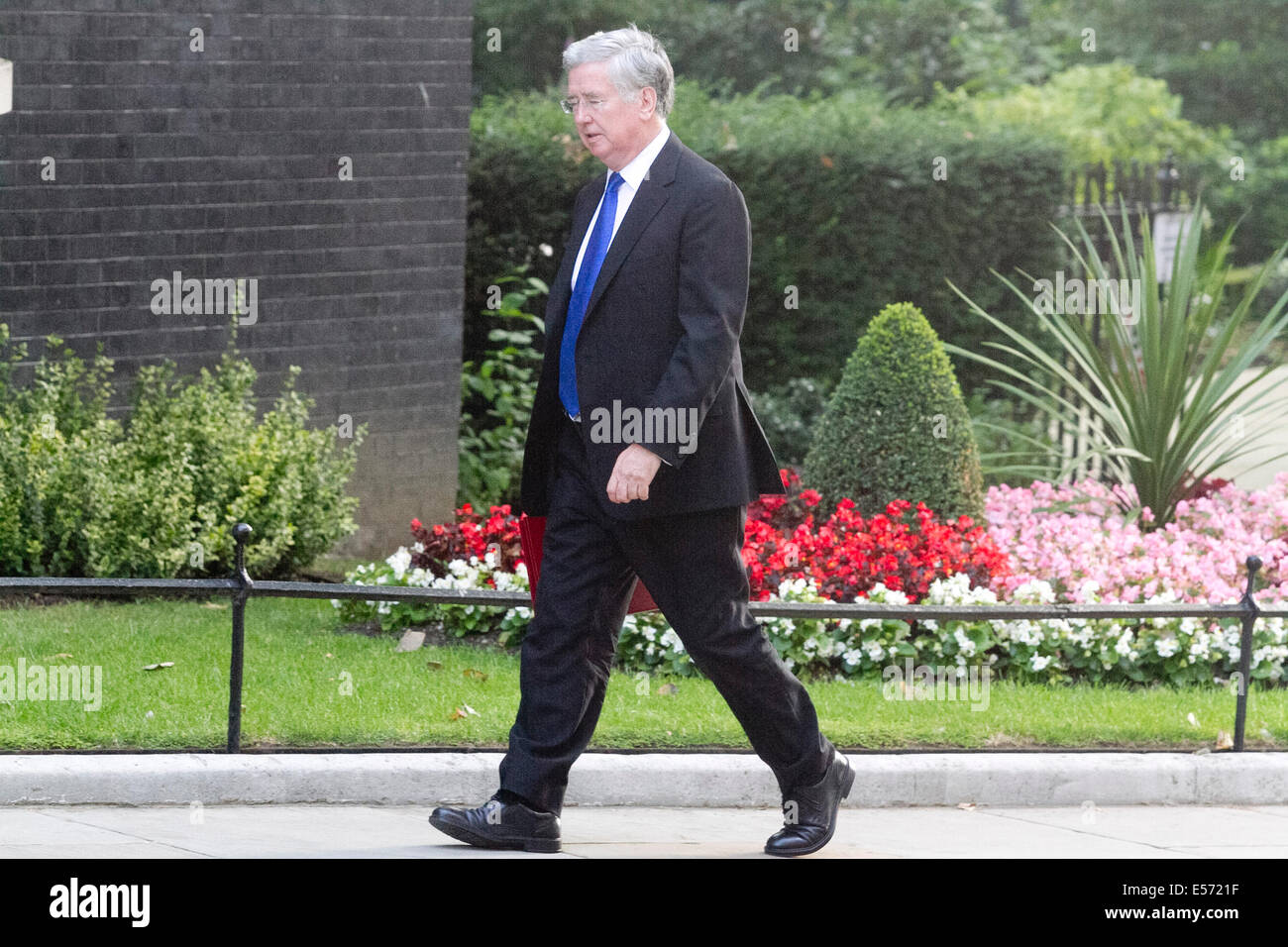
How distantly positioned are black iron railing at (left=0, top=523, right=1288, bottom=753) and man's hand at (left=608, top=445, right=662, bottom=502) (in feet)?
4.27

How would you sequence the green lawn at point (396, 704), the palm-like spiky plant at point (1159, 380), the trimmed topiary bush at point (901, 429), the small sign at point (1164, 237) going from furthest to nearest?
the small sign at point (1164, 237) < the palm-like spiky plant at point (1159, 380) < the trimmed topiary bush at point (901, 429) < the green lawn at point (396, 704)

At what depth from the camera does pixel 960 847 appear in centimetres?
485

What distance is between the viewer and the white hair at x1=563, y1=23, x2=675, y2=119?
4258mm

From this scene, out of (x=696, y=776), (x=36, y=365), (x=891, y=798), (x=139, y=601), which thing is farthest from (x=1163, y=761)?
(x=36, y=365)

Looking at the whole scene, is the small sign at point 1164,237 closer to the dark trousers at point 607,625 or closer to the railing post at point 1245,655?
the railing post at point 1245,655

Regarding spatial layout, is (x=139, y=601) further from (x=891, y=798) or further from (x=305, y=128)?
(x=891, y=798)

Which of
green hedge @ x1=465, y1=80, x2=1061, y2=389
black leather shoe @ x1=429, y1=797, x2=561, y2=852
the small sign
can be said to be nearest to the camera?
black leather shoe @ x1=429, y1=797, x2=561, y2=852

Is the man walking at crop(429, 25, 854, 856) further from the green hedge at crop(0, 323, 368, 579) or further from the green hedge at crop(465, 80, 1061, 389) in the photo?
the green hedge at crop(465, 80, 1061, 389)

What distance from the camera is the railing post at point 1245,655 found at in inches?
223

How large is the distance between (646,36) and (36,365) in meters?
4.18

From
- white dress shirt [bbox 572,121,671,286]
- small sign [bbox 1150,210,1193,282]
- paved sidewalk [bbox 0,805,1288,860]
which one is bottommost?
paved sidewalk [bbox 0,805,1288,860]

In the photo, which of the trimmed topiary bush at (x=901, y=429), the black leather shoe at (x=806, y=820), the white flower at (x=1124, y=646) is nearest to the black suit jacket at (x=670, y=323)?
the black leather shoe at (x=806, y=820)

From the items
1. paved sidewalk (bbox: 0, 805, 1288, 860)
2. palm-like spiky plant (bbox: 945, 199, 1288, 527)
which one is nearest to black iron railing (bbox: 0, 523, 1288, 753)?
paved sidewalk (bbox: 0, 805, 1288, 860)

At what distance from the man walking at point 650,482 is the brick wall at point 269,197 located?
4068mm
